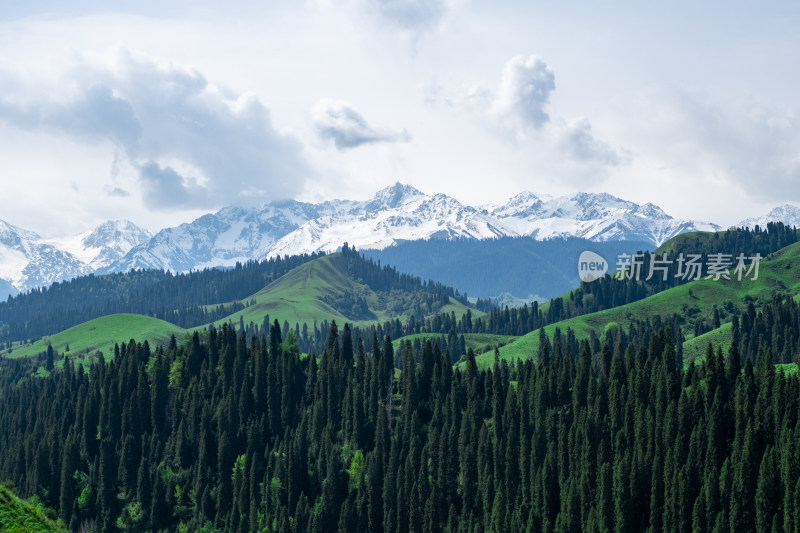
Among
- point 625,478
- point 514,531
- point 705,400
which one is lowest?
point 514,531

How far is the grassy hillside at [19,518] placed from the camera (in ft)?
342

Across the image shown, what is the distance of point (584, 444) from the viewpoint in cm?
19650

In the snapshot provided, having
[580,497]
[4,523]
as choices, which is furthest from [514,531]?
[4,523]

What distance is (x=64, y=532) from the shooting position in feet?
400

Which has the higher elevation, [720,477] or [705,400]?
[705,400]

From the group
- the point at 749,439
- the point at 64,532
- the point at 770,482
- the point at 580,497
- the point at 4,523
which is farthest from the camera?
the point at 580,497

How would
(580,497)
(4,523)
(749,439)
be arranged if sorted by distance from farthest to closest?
(580,497) → (749,439) → (4,523)

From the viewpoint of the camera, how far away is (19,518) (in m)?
108

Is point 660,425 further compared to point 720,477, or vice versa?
point 660,425

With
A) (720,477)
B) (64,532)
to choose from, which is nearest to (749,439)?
(720,477)

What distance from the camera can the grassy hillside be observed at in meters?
104

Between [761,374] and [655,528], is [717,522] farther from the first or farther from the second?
[761,374]

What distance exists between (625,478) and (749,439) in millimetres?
23762

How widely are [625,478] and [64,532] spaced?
104 metres
